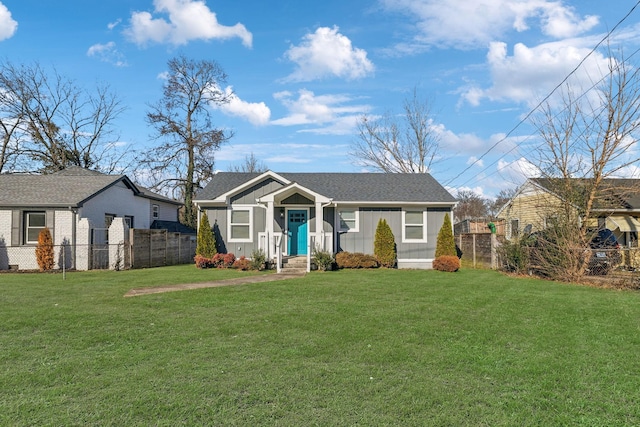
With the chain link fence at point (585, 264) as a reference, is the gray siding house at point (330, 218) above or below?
above

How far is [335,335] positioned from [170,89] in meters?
29.4

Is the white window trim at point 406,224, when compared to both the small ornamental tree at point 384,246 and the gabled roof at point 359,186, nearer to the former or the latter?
the gabled roof at point 359,186

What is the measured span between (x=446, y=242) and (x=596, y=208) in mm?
5256

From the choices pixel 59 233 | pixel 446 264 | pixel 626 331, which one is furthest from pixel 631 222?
pixel 59 233

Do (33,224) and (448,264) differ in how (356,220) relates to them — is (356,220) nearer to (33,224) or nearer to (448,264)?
(448,264)

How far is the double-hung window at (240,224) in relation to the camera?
1727 cm

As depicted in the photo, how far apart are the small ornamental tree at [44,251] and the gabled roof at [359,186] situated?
5.80 meters

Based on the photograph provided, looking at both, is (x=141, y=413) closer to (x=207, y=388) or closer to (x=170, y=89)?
(x=207, y=388)

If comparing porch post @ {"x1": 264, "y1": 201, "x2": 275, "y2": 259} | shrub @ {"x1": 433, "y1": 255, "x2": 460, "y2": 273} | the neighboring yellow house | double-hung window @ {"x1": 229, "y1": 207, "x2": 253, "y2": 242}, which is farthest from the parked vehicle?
double-hung window @ {"x1": 229, "y1": 207, "x2": 253, "y2": 242}

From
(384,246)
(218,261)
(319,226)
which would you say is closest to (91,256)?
(218,261)

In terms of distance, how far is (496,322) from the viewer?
6.90 m

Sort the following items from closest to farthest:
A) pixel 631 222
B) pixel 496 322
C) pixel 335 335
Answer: pixel 335 335
pixel 496 322
pixel 631 222

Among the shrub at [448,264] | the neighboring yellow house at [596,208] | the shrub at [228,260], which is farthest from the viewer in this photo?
the shrub at [228,260]

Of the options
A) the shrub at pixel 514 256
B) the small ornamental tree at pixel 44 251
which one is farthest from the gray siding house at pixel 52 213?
the shrub at pixel 514 256
